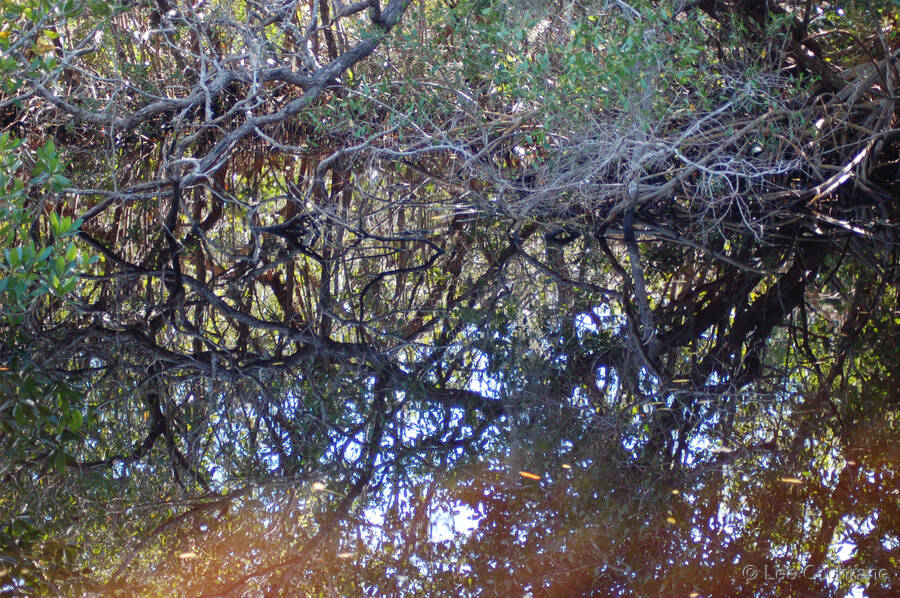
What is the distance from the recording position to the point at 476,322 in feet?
13.0

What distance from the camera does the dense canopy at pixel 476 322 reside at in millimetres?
2535

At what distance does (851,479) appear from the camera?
265 centimetres
